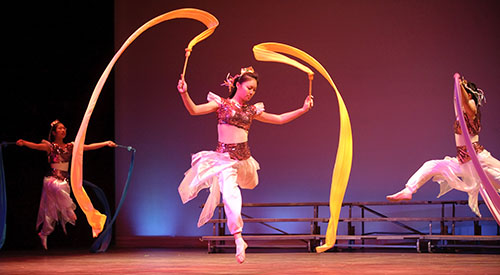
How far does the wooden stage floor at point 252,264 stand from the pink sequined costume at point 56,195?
2.46ft

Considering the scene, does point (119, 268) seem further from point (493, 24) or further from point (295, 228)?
point (493, 24)

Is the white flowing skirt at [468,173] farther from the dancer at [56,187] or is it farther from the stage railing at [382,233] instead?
the dancer at [56,187]

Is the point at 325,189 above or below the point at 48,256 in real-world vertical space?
above

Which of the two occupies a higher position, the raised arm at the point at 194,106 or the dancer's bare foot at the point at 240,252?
the raised arm at the point at 194,106

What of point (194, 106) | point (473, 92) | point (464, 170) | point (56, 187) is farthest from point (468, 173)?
point (56, 187)

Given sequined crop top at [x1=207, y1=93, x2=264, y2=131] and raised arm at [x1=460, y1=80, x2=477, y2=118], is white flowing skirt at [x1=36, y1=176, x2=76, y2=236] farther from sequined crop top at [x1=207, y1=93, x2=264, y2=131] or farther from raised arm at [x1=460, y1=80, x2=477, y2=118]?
raised arm at [x1=460, y1=80, x2=477, y2=118]

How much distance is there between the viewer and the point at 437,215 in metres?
7.36

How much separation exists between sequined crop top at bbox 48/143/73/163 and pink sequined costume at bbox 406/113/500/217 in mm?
3842

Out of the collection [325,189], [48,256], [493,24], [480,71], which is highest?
[493,24]

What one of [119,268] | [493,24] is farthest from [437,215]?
[119,268]

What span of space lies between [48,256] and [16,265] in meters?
1.01

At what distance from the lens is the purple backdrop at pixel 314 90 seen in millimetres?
7320

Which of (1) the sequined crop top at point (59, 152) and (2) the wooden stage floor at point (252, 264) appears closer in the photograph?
(2) the wooden stage floor at point (252, 264)

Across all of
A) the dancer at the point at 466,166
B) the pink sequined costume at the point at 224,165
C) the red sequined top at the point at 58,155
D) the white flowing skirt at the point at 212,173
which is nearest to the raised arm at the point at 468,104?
the dancer at the point at 466,166
